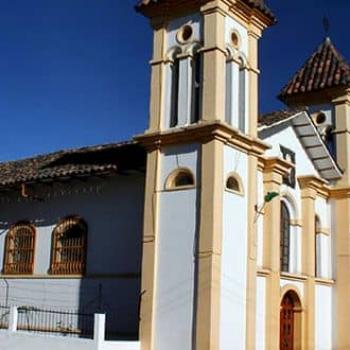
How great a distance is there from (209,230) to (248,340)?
3.00m

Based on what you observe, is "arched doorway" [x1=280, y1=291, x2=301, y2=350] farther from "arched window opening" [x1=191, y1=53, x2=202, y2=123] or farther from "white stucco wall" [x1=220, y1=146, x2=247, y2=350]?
"arched window opening" [x1=191, y1=53, x2=202, y2=123]

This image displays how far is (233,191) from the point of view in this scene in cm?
1681

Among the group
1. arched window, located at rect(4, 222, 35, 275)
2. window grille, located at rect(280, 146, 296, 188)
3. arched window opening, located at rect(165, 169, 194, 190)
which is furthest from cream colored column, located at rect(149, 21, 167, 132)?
arched window, located at rect(4, 222, 35, 275)

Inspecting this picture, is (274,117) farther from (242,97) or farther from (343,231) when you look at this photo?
(343,231)

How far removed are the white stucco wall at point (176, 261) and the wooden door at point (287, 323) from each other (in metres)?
4.82

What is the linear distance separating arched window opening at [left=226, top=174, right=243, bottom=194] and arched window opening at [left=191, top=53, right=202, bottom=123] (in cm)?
165

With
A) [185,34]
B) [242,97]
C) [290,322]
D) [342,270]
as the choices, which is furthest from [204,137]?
[342,270]

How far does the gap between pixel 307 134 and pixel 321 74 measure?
116 inches

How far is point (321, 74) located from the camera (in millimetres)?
23703

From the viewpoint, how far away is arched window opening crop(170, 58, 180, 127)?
57.1 ft

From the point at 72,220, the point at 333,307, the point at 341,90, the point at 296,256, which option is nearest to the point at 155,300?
the point at 72,220

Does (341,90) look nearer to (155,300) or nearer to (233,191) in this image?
(233,191)

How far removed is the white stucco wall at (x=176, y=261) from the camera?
1585 centimetres

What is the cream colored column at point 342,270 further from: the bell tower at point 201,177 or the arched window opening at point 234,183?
the arched window opening at point 234,183
